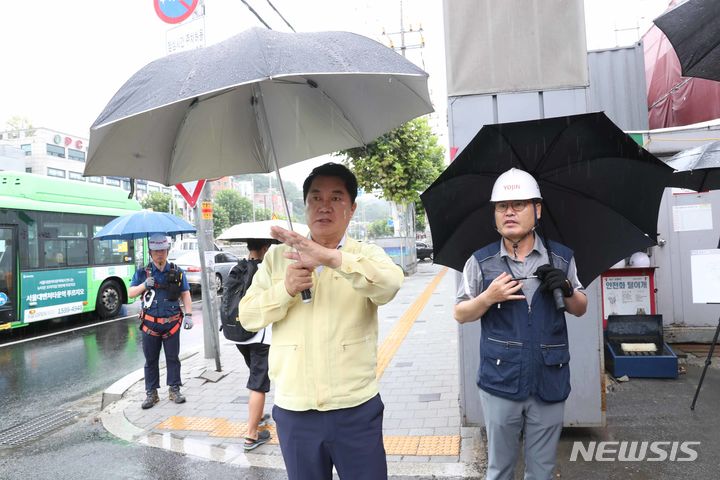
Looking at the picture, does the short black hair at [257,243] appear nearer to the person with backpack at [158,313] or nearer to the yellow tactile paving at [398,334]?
the person with backpack at [158,313]

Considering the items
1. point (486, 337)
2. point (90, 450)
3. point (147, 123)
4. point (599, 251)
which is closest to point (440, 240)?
point (486, 337)

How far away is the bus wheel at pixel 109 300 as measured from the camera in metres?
12.2

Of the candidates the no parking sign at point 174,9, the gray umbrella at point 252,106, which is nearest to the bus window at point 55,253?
the no parking sign at point 174,9

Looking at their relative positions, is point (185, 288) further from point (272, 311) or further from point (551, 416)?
point (551, 416)

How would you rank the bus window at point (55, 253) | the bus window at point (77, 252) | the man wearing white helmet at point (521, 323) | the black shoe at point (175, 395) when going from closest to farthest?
the man wearing white helmet at point (521, 323) → the black shoe at point (175, 395) → the bus window at point (55, 253) → the bus window at point (77, 252)

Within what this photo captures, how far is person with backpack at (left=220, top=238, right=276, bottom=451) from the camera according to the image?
163 inches

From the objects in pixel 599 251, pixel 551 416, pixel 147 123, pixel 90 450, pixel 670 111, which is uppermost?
pixel 670 111

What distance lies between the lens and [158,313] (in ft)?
17.8

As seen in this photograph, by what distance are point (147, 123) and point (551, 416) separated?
7.71 feet

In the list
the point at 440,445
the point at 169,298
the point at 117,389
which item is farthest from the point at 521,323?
the point at 117,389

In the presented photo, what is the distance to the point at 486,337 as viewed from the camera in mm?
2432

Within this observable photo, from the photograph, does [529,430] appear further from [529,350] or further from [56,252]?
[56,252]

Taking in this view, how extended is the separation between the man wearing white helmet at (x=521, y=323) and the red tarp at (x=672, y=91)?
6876mm

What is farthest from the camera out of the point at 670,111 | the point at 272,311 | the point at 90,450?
the point at 670,111
